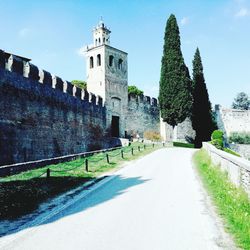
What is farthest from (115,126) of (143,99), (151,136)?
(143,99)

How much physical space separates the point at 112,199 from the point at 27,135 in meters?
11.6

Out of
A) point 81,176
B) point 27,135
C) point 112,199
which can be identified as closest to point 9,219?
point 112,199

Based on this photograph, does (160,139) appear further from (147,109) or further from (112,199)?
(112,199)

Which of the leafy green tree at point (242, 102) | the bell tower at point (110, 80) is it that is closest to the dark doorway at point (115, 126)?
the bell tower at point (110, 80)

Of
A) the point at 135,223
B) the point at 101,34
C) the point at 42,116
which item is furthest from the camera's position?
the point at 101,34

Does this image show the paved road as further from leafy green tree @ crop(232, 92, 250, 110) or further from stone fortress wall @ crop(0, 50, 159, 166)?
leafy green tree @ crop(232, 92, 250, 110)

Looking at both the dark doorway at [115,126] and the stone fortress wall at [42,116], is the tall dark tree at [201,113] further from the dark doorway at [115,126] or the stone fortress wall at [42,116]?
the stone fortress wall at [42,116]

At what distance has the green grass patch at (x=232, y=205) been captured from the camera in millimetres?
5938

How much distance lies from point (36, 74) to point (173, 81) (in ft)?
61.3

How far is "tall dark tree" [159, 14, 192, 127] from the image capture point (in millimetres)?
36344

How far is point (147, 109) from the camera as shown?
41531 millimetres

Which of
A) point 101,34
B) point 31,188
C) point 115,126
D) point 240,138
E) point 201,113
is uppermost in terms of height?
point 101,34

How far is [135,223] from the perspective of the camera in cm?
695

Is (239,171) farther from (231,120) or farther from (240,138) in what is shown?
(231,120)
